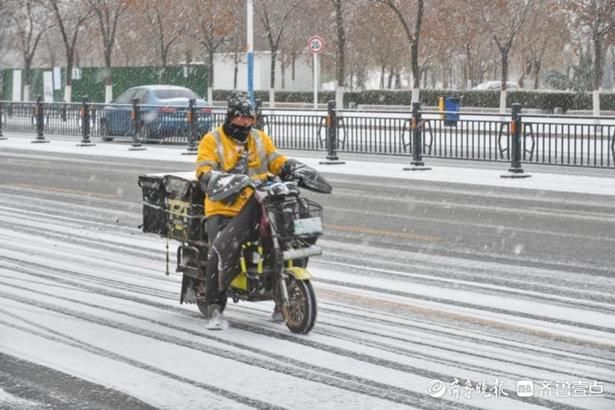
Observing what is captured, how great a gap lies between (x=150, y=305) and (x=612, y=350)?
137 inches

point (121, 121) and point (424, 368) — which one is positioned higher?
point (121, 121)

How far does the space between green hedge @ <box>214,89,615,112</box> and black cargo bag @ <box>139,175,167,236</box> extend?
1284 inches

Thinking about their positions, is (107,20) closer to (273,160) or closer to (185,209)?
(185,209)

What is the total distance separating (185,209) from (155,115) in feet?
72.2

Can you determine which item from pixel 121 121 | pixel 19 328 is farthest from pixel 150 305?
pixel 121 121

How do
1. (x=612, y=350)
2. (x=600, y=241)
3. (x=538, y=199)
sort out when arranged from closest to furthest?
1. (x=612, y=350)
2. (x=600, y=241)
3. (x=538, y=199)

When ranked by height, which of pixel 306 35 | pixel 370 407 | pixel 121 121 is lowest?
pixel 370 407

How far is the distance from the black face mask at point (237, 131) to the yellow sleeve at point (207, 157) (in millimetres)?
115

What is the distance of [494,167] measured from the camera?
2336cm

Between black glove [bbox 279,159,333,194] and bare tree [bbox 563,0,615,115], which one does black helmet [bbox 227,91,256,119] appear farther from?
bare tree [bbox 563,0,615,115]

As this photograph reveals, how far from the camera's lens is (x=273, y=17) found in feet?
212

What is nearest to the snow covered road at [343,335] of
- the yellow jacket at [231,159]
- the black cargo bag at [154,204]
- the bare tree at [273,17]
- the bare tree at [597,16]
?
the black cargo bag at [154,204]

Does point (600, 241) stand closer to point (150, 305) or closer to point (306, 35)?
→ point (150, 305)

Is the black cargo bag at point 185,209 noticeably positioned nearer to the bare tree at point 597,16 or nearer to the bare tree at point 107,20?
the bare tree at point 597,16
